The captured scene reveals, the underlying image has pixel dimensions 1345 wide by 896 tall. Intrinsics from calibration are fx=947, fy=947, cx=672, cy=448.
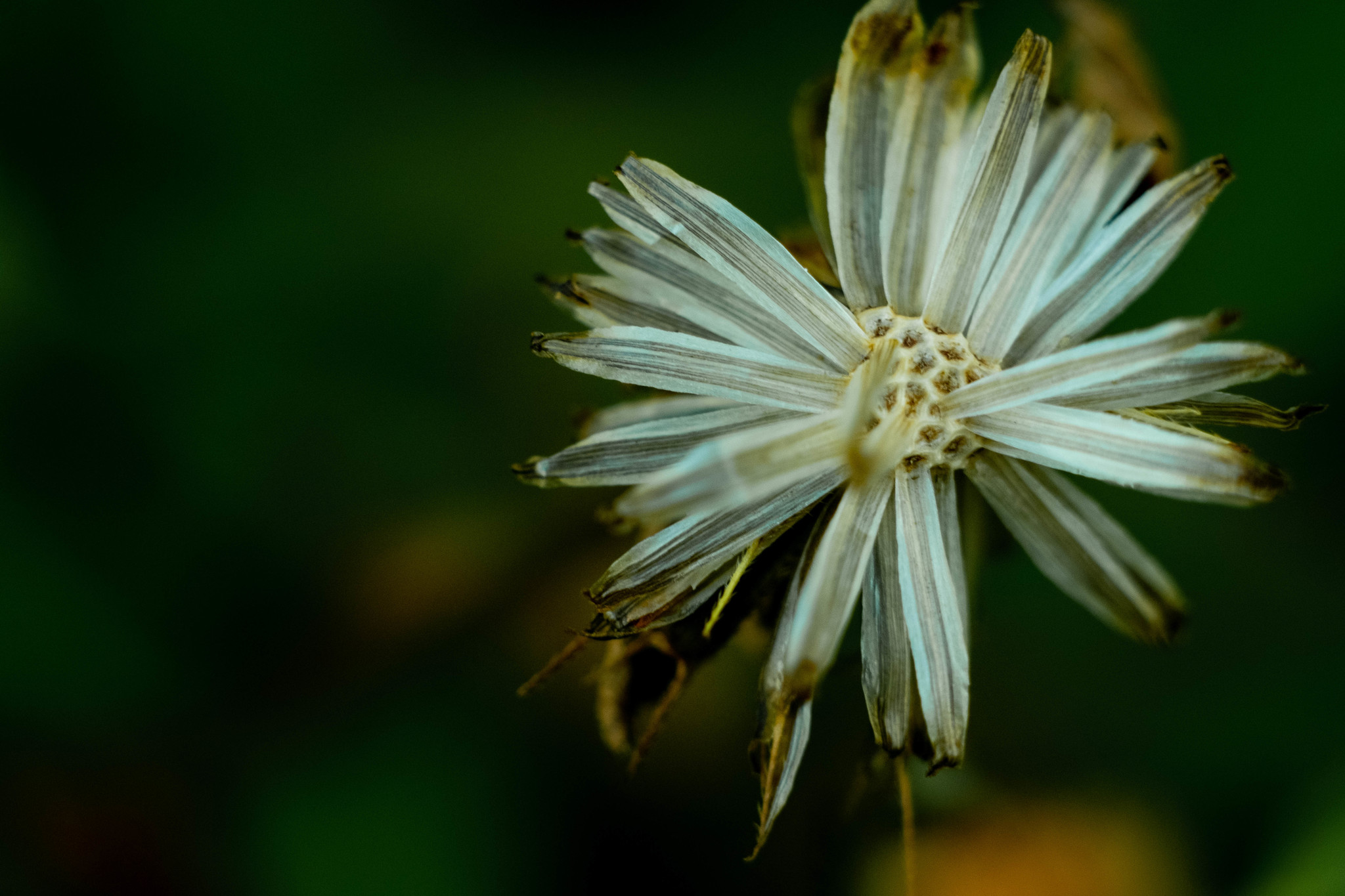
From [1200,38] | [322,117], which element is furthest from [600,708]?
Answer: [1200,38]

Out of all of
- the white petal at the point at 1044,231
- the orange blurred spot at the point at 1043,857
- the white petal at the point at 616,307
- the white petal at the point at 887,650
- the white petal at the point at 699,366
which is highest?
the white petal at the point at 1044,231

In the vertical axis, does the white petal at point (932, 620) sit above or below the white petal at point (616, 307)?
below

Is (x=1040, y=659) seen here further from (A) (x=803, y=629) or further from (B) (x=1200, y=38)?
(A) (x=803, y=629)

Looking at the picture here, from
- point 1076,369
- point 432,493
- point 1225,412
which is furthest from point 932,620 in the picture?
point 432,493

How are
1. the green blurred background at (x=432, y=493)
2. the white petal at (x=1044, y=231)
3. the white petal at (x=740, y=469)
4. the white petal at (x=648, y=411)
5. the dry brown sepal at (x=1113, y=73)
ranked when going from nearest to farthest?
1. the white petal at (x=740, y=469)
2. the white petal at (x=1044, y=231)
3. the white petal at (x=648, y=411)
4. the dry brown sepal at (x=1113, y=73)
5. the green blurred background at (x=432, y=493)

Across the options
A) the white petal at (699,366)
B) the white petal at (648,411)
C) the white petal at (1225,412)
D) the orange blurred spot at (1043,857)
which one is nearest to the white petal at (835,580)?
the white petal at (699,366)

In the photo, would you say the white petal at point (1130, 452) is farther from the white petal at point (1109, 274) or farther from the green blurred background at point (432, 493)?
the green blurred background at point (432, 493)
